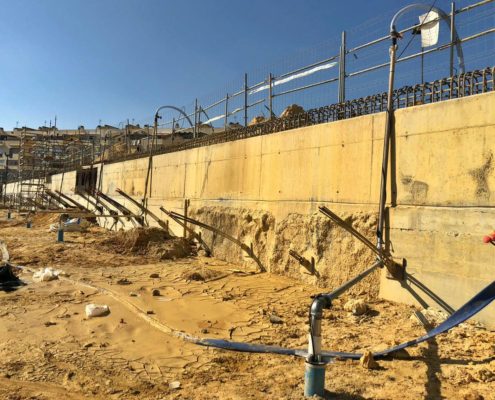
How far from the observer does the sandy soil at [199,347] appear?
4277 mm

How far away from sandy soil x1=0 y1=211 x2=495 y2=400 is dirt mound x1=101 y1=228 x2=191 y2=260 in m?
3.07

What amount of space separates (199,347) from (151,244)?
26.6 feet

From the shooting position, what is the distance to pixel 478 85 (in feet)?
19.6

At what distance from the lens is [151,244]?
1330 cm

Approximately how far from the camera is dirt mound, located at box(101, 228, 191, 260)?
12.5 meters

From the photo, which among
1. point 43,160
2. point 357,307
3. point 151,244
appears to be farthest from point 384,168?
point 43,160

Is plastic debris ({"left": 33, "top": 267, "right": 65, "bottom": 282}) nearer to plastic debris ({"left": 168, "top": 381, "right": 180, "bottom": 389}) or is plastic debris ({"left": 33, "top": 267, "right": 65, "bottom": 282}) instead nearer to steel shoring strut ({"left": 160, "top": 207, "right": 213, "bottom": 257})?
steel shoring strut ({"left": 160, "top": 207, "right": 213, "bottom": 257})

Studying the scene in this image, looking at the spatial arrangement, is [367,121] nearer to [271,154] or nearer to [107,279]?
[271,154]

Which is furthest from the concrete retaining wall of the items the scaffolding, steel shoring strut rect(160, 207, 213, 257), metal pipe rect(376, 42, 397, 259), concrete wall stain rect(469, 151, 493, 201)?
the scaffolding

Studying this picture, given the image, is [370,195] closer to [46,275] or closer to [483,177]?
[483,177]

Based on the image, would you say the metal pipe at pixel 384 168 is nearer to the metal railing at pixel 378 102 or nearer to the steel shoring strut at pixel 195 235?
the metal railing at pixel 378 102

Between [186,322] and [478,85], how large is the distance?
5198 mm

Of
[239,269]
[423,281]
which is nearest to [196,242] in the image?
[239,269]

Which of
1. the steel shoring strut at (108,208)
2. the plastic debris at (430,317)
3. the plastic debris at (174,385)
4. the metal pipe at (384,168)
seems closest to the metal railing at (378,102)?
the metal pipe at (384,168)
